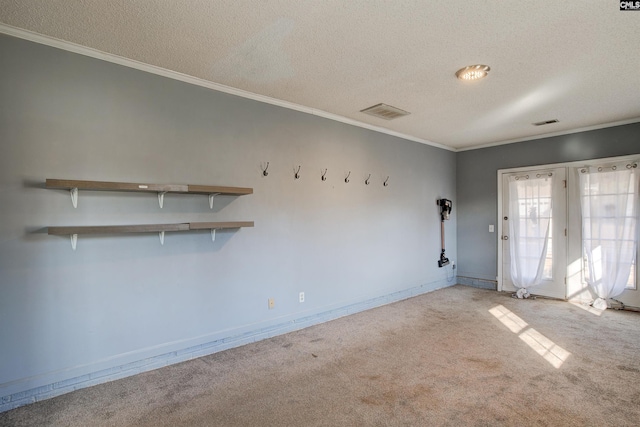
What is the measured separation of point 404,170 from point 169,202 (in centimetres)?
368

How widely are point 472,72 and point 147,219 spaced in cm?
316

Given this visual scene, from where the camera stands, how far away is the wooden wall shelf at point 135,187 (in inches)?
92.3

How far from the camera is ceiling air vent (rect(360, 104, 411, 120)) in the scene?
4008 mm

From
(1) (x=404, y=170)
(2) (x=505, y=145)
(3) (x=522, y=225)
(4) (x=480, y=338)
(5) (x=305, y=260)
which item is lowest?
(4) (x=480, y=338)

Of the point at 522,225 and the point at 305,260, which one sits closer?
the point at 305,260

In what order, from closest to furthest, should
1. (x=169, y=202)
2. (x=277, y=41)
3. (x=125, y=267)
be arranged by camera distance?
(x=277, y=41), (x=125, y=267), (x=169, y=202)

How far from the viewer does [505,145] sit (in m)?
5.81

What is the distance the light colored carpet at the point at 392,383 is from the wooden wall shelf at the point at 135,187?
1497 mm

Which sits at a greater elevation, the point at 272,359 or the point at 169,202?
the point at 169,202

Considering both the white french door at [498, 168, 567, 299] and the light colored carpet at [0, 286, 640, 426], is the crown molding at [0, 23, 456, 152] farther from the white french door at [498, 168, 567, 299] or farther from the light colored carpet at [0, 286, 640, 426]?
the white french door at [498, 168, 567, 299]

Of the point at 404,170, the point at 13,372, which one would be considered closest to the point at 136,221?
the point at 13,372

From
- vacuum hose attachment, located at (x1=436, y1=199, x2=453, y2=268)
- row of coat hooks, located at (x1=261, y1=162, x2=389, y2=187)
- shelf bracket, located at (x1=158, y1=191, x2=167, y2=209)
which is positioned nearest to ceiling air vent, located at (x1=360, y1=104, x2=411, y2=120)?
row of coat hooks, located at (x1=261, y1=162, x2=389, y2=187)

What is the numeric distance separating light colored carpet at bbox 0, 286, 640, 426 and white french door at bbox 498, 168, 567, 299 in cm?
134

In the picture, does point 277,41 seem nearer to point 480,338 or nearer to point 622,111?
point 480,338
